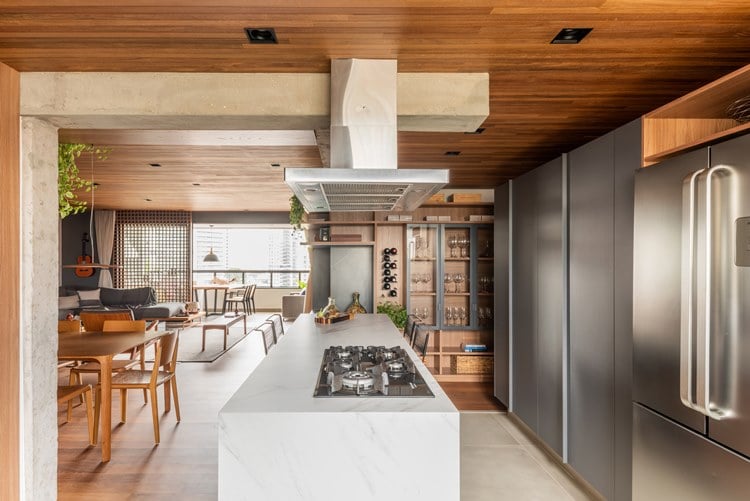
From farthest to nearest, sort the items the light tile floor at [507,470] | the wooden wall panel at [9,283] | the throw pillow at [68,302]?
1. the throw pillow at [68,302]
2. the light tile floor at [507,470]
3. the wooden wall panel at [9,283]

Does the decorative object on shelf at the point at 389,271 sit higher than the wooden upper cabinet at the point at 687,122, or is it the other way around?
the wooden upper cabinet at the point at 687,122

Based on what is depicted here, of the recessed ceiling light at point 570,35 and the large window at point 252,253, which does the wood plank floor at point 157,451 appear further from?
the large window at point 252,253

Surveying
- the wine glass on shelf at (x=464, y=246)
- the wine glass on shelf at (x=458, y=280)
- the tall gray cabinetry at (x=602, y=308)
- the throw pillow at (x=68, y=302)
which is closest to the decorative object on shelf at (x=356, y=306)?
the wine glass on shelf at (x=458, y=280)

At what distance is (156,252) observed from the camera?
10.9 m

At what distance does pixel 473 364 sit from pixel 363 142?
13.7 ft

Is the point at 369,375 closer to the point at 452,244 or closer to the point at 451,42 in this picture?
the point at 451,42

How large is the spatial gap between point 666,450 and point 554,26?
191 cm

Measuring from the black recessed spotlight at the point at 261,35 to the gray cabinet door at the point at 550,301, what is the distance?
2.42 metres

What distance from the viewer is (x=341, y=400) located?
197 centimetres

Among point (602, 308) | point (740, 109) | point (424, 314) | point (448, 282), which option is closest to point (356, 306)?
point (424, 314)

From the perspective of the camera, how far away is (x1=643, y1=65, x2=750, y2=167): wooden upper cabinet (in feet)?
6.42

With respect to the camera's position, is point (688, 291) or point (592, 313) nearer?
point (688, 291)

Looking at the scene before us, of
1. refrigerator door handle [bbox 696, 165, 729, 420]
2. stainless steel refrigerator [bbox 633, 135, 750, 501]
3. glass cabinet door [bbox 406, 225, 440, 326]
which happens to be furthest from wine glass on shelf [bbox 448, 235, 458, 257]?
refrigerator door handle [bbox 696, 165, 729, 420]

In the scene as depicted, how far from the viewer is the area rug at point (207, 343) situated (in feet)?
22.2
